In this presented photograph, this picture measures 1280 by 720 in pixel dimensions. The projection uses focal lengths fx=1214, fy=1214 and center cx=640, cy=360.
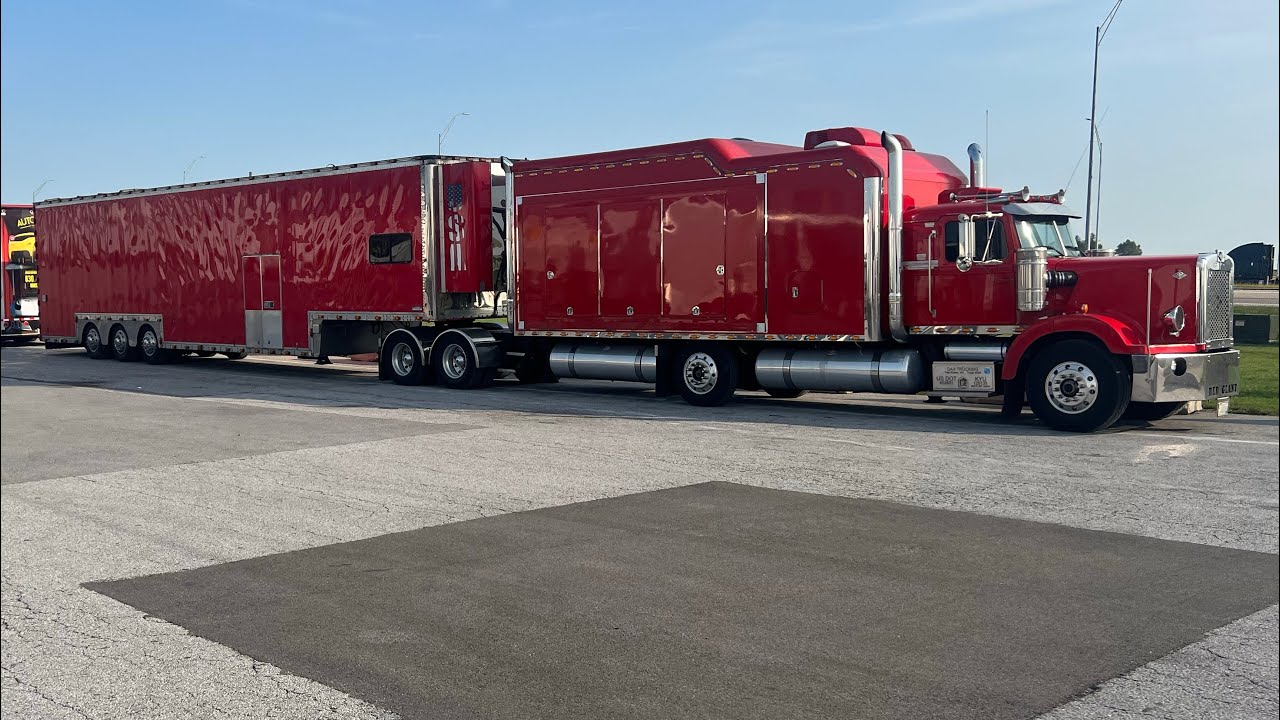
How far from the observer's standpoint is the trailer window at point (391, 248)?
69.1 feet

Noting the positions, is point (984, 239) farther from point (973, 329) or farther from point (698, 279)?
point (698, 279)

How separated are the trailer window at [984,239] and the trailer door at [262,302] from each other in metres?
13.4

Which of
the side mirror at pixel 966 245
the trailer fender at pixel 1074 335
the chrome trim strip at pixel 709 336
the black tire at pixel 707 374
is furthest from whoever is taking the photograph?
the black tire at pixel 707 374

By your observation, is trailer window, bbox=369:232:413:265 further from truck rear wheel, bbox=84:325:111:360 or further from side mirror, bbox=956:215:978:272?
side mirror, bbox=956:215:978:272

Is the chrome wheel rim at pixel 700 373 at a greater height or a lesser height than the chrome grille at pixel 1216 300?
lesser

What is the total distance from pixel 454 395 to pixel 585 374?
2.12 m

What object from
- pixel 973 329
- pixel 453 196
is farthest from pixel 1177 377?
pixel 453 196

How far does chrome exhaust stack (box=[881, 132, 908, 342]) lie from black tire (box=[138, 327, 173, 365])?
667 inches

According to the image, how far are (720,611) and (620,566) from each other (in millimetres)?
1153

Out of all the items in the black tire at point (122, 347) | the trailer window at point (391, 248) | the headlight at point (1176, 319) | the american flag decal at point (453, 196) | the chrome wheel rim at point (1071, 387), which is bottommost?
the chrome wheel rim at point (1071, 387)

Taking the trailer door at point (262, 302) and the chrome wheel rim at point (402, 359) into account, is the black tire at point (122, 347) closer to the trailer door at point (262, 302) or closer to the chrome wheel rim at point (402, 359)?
the trailer door at point (262, 302)

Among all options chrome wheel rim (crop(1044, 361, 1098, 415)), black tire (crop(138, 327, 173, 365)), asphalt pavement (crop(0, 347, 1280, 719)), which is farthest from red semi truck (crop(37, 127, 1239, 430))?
asphalt pavement (crop(0, 347, 1280, 719))

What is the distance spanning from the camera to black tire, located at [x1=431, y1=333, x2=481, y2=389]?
20.4 m

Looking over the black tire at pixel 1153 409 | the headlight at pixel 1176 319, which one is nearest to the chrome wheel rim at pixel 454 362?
the black tire at pixel 1153 409
